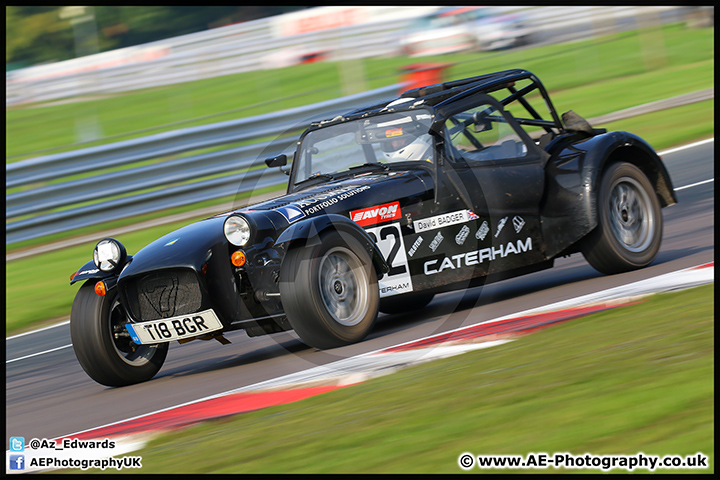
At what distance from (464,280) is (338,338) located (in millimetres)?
1258

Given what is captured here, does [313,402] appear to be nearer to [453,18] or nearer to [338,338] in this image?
[338,338]

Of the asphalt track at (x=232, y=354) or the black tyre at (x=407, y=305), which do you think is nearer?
the asphalt track at (x=232, y=354)

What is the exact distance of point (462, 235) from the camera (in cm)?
661

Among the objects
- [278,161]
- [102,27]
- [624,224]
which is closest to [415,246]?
[278,161]

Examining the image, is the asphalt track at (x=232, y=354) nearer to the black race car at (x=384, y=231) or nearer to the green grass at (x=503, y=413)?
the black race car at (x=384, y=231)

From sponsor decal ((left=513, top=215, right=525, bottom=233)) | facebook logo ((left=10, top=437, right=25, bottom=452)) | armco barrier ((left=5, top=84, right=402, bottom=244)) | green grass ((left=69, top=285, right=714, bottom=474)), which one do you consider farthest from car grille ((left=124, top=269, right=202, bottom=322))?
armco barrier ((left=5, top=84, right=402, bottom=244))

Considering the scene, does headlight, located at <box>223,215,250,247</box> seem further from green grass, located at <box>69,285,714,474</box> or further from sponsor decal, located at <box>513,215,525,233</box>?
sponsor decal, located at <box>513,215,525,233</box>

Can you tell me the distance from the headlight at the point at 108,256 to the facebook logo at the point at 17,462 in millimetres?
2048

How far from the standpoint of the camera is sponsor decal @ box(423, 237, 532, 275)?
256 inches

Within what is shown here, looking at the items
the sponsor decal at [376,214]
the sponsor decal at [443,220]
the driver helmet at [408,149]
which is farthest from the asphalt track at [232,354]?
the driver helmet at [408,149]

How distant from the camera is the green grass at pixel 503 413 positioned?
11.2 ft

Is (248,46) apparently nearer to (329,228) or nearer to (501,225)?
(501,225)
